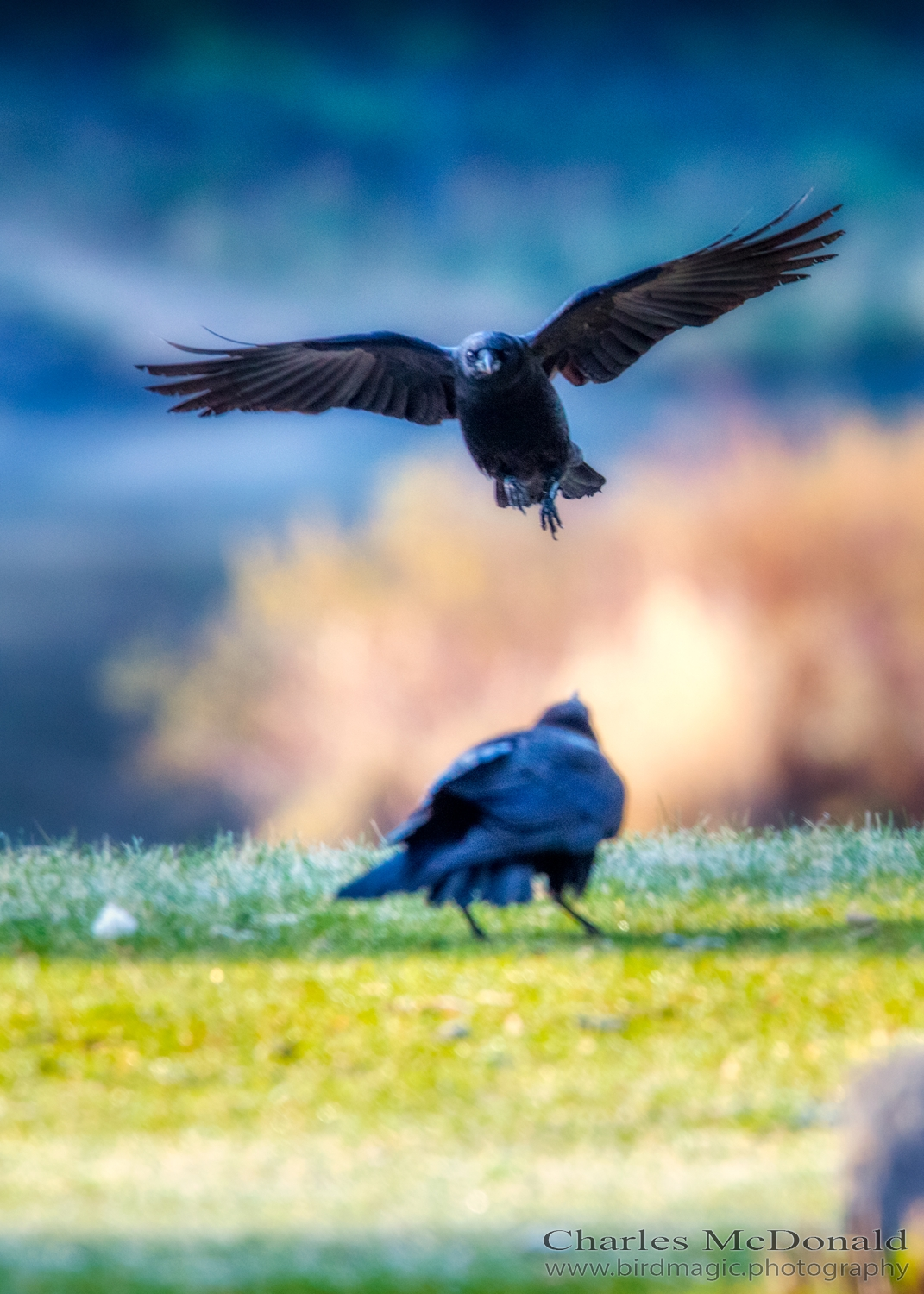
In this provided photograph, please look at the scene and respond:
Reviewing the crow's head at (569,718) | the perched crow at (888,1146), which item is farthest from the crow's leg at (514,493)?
the perched crow at (888,1146)

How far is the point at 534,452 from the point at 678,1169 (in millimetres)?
3106

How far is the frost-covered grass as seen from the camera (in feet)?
16.9

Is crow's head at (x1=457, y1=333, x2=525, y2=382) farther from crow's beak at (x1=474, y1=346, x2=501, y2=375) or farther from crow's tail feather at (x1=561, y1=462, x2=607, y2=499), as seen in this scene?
crow's tail feather at (x1=561, y1=462, x2=607, y2=499)

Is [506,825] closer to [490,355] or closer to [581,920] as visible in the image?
[581,920]

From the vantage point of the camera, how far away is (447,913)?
17.9 feet

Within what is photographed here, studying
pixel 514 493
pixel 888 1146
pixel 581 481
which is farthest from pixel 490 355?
pixel 888 1146

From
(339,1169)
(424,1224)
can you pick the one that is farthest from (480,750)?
(424,1224)

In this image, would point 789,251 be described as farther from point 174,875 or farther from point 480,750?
point 174,875

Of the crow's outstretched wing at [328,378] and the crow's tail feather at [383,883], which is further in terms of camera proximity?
the crow's outstretched wing at [328,378]

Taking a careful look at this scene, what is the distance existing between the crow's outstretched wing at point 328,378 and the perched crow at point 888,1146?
382 centimetres

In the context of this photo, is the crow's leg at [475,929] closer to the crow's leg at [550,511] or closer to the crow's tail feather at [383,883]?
the crow's tail feather at [383,883]

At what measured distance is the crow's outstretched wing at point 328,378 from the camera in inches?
225

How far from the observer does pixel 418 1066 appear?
3.93 meters

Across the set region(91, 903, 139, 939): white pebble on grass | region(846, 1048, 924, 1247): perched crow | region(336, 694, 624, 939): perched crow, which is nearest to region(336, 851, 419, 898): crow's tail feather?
region(336, 694, 624, 939): perched crow
